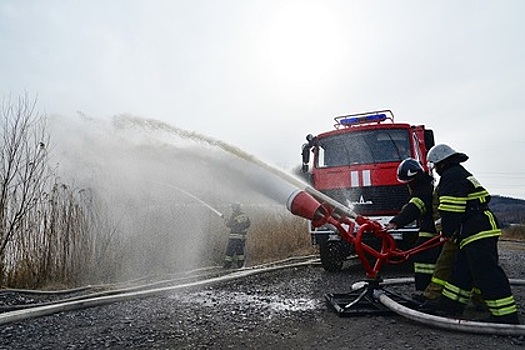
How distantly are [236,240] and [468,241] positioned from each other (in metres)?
6.47

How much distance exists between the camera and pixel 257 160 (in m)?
7.87

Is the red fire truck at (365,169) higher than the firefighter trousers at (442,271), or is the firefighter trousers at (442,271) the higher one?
the red fire truck at (365,169)

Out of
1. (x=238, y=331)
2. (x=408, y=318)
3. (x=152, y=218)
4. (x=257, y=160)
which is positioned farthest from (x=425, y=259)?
(x=152, y=218)

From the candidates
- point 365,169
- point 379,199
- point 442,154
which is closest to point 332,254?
point 379,199

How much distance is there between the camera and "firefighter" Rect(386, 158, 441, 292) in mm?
4648

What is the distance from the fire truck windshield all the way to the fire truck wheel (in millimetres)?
1352

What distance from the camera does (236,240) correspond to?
971 centimetres

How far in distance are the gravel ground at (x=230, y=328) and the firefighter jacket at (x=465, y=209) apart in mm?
881

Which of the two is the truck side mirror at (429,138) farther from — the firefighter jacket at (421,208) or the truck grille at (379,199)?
the firefighter jacket at (421,208)

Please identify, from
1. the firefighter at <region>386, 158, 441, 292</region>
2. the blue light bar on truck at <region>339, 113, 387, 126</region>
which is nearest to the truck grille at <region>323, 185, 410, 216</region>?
the blue light bar on truck at <region>339, 113, 387, 126</region>

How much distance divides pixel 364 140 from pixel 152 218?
4.99 m

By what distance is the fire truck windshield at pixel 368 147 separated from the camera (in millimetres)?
6996

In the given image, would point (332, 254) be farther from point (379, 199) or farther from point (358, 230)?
point (358, 230)

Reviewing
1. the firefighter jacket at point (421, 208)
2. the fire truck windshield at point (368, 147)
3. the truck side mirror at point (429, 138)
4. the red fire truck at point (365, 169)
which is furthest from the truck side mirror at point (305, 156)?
the firefighter jacket at point (421, 208)
